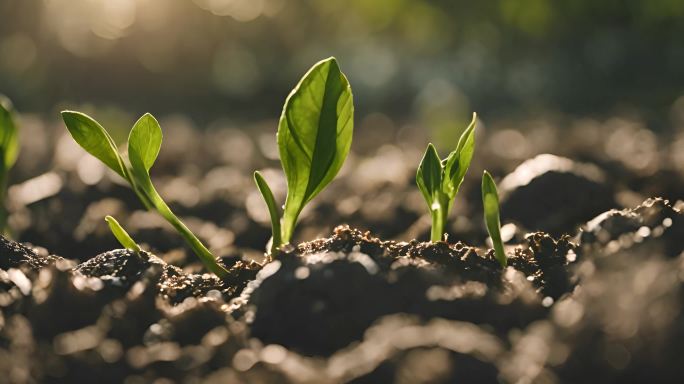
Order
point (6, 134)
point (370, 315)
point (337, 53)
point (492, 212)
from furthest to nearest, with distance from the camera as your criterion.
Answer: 1. point (337, 53)
2. point (6, 134)
3. point (492, 212)
4. point (370, 315)

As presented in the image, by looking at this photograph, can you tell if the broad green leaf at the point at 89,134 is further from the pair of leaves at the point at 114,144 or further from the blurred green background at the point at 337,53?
the blurred green background at the point at 337,53

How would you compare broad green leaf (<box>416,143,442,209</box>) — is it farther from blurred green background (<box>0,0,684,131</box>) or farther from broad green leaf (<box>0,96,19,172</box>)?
blurred green background (<box>0,0,684,131</box>)

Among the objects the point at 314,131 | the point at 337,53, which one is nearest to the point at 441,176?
the point at 314,131

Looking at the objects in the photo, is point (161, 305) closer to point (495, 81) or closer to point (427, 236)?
point (427, 236)

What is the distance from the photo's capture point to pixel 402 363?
0.81 m

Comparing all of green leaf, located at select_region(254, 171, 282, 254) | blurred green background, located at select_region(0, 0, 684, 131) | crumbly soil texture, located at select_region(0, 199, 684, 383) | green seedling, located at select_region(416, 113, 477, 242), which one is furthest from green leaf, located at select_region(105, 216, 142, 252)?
blurred green background, located at select_region(0, 0, 684, 131)

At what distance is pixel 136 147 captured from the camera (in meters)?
1.20

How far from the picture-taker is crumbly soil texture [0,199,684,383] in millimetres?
816

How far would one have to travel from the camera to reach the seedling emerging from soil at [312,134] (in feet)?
3.76

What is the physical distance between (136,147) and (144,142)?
2 centimetres

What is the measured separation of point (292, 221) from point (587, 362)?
573 millimetres

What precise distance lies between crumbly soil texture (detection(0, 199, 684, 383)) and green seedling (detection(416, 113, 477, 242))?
9 centimetres

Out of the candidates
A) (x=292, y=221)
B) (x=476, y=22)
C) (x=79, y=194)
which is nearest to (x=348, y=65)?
(x=476, y=22)

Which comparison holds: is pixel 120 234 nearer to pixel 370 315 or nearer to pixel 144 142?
pixel 144 142
